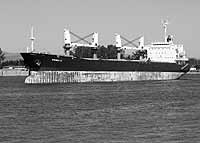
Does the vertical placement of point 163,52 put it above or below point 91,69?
above

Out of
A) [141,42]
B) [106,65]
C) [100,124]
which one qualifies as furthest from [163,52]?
[100,124]

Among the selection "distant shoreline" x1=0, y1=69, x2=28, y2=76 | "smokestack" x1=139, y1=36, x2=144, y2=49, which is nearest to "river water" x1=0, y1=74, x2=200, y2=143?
"smokestack" x1=139, y1=36, x2=144, y2=49

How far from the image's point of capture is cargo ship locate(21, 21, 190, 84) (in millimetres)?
75812

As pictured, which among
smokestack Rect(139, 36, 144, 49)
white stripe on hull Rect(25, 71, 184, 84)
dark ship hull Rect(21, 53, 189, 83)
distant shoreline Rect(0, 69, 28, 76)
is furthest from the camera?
distant shoreline Rect(0, 69, 28, 76)

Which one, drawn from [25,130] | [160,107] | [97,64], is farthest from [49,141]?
[97,64]

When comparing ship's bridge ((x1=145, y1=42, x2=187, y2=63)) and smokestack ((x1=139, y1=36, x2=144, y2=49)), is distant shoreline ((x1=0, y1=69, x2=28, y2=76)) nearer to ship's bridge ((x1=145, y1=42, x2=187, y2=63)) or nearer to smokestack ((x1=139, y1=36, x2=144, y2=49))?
smokestack ((x1=139, y1=36, x2=144, y2=49))

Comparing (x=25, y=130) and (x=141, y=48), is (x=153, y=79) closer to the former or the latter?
(x=141, y=48)

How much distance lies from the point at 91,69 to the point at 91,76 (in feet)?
4.62

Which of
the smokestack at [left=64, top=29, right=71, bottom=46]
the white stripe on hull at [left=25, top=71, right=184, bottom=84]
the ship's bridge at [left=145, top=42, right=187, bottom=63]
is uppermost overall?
the smokestack at [left=64, top=29, right=71, bottom=46]

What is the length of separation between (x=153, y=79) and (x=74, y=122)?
74.9 m

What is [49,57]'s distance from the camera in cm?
7619

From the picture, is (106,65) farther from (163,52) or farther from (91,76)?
(163,52)

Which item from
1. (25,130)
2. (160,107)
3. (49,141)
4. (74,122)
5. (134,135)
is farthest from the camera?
(160,107)

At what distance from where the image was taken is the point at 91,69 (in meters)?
85.0
